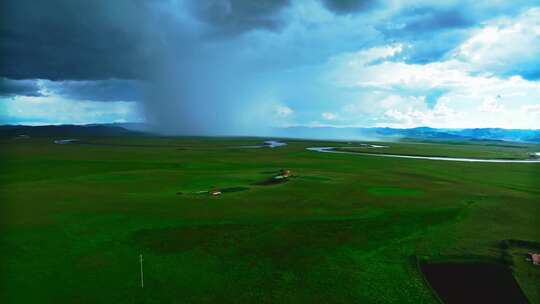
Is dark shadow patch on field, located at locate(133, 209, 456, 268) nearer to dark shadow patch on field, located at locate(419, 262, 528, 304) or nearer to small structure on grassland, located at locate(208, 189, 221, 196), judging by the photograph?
dark shadow patch on field, located at locate(419, 262, 528, 304)

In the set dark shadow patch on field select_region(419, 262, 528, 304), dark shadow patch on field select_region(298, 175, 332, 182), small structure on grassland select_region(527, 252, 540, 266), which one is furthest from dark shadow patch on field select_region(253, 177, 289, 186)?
small structure on grassland select_region(527, 252, 540, 266)

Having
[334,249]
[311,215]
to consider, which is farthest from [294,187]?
[334,249]

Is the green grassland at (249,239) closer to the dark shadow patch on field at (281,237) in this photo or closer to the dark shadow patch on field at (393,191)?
the dark shadow patch on field at (281,237)

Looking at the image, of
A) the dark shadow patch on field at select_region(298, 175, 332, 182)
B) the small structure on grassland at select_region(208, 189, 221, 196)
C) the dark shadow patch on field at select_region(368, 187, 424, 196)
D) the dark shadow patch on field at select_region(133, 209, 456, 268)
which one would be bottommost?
the dark shadow patch on field at select_region(133, 209, 456, 268)

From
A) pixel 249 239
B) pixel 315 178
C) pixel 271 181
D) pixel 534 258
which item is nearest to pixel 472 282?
pixel 534 258

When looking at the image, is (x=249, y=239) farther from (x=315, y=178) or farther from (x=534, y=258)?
(x=315, y=178)

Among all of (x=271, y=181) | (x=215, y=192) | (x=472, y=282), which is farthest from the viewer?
(x=271, y=181)

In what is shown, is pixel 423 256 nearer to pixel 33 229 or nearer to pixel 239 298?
pixel 239 298
